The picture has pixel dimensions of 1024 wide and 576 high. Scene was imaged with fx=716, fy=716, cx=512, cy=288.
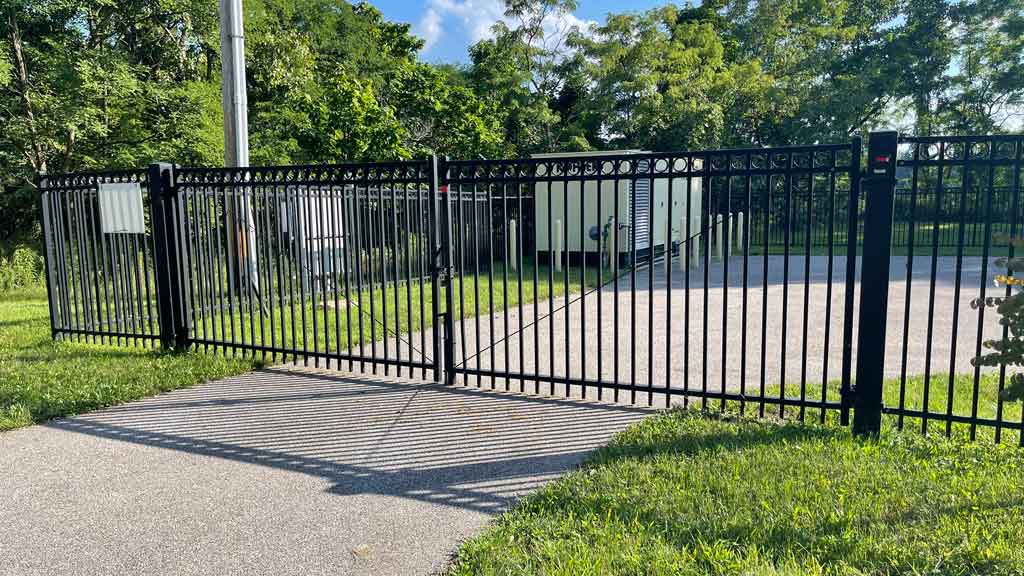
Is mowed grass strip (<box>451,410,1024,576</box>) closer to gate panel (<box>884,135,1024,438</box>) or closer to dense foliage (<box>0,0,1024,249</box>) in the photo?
gate panel (<box>884,135,1024,438</box>)

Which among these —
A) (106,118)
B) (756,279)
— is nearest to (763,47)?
(756,279)

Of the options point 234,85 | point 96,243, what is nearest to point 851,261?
point 96,243

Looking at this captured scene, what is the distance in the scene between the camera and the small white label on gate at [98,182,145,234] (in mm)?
6859

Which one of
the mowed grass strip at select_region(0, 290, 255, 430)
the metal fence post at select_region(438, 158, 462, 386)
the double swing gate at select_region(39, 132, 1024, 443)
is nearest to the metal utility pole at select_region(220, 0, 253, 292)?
the double swing gate at select_region(39, 132, 1024, 443)

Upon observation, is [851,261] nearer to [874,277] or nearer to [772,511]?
[874,277]

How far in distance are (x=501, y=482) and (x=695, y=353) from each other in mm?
3773

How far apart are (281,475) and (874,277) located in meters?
3.69

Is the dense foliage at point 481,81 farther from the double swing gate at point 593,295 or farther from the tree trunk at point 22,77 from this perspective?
the double swing gate at point 593,295

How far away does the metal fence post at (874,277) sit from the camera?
420 cm

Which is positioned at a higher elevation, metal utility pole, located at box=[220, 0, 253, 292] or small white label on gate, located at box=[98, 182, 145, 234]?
metal utility pole, located at box=[220, 0, 253, 292]

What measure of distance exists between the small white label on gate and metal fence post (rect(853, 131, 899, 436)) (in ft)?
20.3

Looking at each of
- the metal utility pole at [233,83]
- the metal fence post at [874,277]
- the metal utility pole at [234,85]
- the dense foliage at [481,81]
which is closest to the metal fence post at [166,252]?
the metal utility pole at [233,83]

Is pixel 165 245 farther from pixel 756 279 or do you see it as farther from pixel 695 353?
pixel 756 279

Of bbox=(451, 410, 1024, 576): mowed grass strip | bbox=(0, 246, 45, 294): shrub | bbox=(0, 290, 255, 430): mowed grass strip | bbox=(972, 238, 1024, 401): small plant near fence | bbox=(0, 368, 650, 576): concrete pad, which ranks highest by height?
bbox=(972, 238, 1024, 401): small plant near fence
